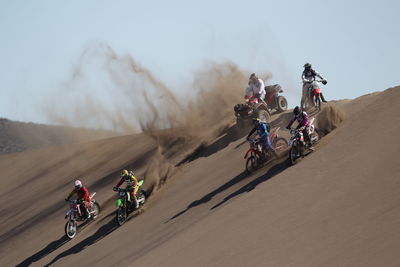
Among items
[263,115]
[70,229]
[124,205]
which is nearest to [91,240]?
[124,205]

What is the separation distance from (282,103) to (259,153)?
17.8 ft

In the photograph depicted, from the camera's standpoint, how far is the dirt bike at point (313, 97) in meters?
18.4

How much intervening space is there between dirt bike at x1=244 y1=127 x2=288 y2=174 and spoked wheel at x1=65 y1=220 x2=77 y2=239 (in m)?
6.11

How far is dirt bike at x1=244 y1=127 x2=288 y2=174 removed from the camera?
16.0m

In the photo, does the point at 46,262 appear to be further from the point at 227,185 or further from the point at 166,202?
the point at 227,185

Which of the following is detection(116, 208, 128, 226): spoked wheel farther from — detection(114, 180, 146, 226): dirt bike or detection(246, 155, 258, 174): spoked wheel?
detection(246, 155, 258, 174): spoked wheel

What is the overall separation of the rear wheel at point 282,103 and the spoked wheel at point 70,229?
787 centimetres

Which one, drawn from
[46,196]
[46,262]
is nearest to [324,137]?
[46,262]

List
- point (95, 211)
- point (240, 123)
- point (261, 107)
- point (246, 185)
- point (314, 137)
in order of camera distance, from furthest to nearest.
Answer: point (240, 123) < point (261, 107) < point (95, 211) < point (314, 137) < point (246, 185)

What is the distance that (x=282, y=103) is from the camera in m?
21.0

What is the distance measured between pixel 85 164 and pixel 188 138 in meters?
9.60

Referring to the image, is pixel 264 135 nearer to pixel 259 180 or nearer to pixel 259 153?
pixel 259 153

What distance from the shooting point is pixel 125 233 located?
53.7 feet

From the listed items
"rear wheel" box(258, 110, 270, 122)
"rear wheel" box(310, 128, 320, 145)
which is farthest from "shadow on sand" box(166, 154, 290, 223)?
"rear wheel" box(258, 110, 270, 122)
